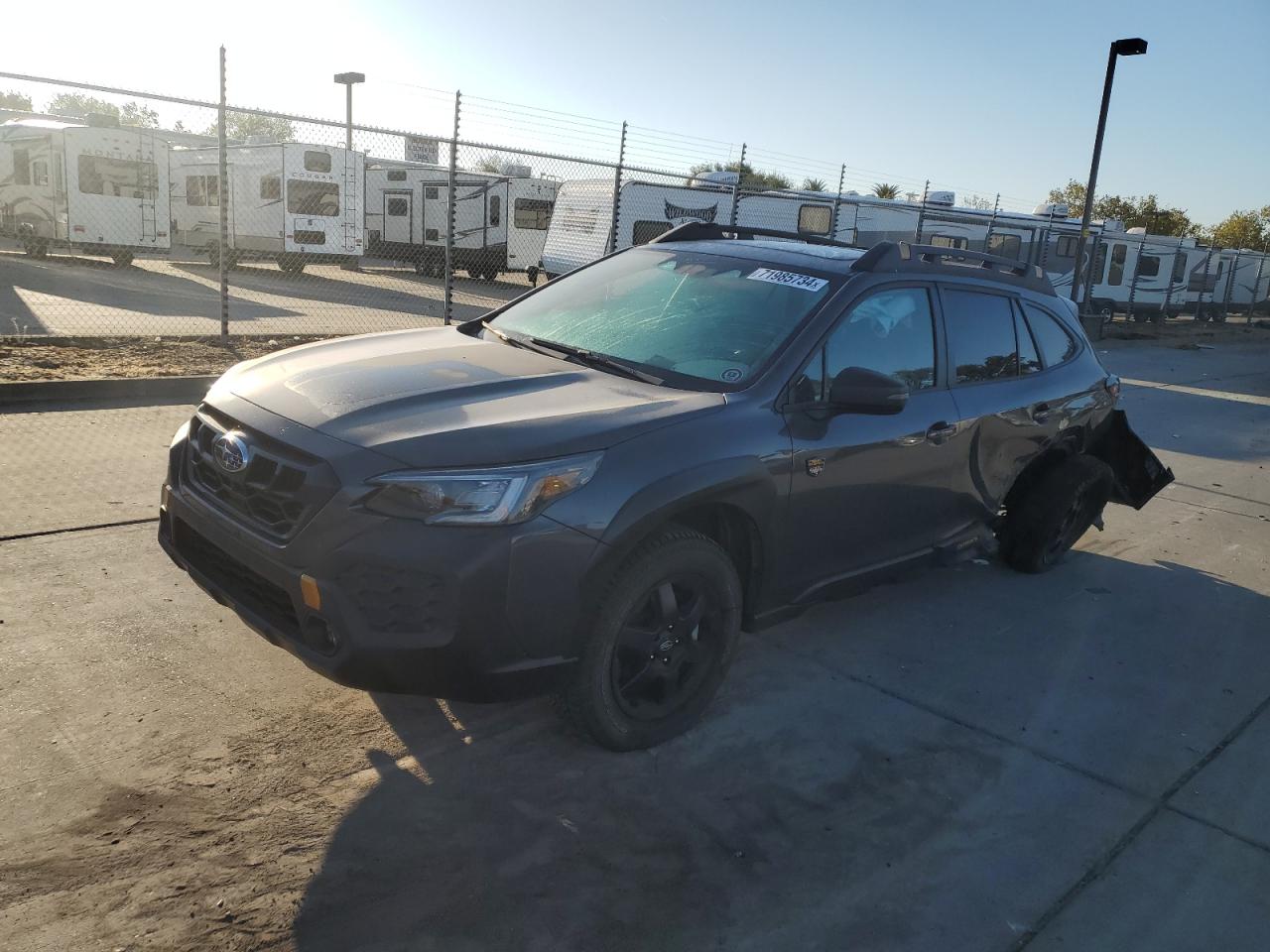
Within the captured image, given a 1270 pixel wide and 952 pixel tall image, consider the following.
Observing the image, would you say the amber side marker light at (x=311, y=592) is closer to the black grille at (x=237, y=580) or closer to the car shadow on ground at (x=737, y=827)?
the black grille at (x=237, y=580)

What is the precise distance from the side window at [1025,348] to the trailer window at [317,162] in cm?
2063

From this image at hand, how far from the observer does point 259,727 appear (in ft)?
11.2

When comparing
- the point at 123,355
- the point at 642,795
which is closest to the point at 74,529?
the point at 642,795

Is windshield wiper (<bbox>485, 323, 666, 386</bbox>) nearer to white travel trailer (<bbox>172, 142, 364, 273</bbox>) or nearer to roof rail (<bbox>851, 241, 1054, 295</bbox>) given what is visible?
roof rail (<bbox>851, 241, 1054, 295</bbox>)

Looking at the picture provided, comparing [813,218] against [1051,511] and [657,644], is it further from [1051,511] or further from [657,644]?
[657,644]

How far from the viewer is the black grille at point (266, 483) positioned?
113 inches

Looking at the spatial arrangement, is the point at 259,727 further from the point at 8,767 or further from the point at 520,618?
the point at 520,618

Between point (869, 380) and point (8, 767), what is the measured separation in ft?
10.1

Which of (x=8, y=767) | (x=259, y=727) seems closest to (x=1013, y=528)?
(x=259, y=727)

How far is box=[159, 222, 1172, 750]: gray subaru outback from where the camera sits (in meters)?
2.81

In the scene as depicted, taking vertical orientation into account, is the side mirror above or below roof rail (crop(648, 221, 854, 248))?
below

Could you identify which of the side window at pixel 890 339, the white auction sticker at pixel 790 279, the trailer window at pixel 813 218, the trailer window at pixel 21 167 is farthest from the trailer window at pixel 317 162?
the side window at pixel 890 339

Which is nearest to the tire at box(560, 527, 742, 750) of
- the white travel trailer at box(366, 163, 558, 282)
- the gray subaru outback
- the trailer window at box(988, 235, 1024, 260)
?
the gray subaru outback

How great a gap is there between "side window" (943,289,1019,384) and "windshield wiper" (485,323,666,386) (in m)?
1.64
